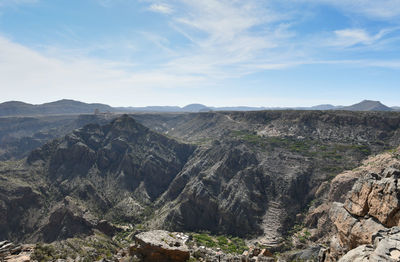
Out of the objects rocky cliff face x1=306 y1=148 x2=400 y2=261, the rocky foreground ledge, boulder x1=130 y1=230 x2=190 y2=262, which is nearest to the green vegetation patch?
boulder x1=130 y1=230 x2=190 y2=262

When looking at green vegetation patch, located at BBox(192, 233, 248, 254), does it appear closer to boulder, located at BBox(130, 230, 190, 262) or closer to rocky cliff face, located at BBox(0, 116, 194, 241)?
rocky cliff face, located at BBox(0, 116, 194, 241)

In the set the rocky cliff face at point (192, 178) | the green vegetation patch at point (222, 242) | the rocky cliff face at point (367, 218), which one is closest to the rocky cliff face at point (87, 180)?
the rocky cliff face at point (192, 178)

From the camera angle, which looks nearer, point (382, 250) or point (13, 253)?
point (382, 250)

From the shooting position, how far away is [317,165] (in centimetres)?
11319

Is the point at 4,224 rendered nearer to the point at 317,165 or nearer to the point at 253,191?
the point at 253,191

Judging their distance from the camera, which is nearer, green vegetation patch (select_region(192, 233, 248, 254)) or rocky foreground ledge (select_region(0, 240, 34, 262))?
rocky foreground ledge (select_region(0, 240, 34, 262))

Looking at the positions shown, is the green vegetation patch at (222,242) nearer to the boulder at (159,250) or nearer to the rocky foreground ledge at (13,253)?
the boulder at (159,250)

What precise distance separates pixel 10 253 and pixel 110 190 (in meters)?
95.5

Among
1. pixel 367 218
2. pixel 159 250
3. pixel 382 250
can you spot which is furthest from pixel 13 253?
pixel 367 218

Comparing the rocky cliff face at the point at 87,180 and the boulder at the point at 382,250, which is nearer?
the boulder at the point at 382,250

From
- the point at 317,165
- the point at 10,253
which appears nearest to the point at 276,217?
the point at 317,165

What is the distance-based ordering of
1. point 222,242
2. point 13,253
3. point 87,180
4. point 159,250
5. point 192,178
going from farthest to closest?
point 192,178 → point 87,180 → point 222,242 → point 13,253 → point 159,250

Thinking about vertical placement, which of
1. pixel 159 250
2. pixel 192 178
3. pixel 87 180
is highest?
pixel 159 250

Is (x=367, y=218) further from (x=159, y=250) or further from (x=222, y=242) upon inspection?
(x=222, y=242)
